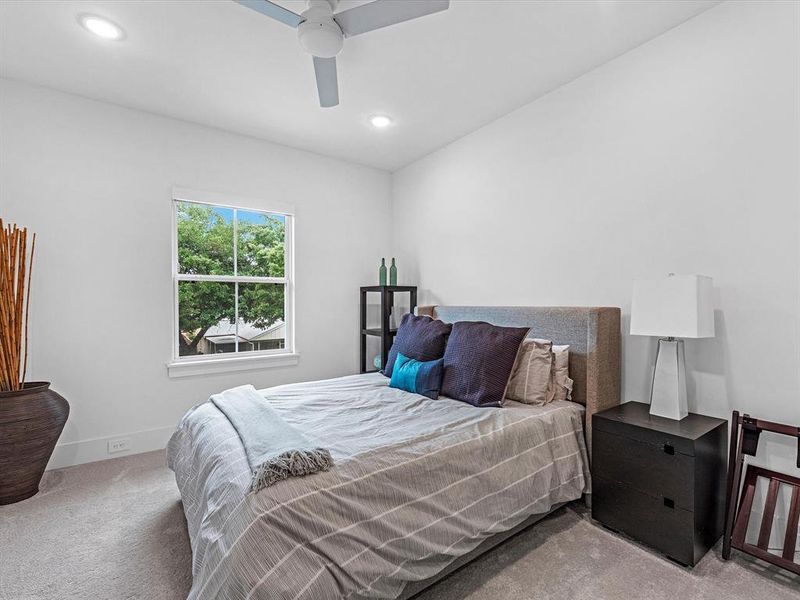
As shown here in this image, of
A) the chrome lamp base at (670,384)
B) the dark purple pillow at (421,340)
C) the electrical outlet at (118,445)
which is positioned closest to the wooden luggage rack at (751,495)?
the chrome lamp base at (670,384)

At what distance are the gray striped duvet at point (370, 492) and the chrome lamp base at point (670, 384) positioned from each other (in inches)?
16.6

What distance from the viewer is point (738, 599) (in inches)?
61.4

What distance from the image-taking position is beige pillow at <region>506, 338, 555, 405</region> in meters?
2.32

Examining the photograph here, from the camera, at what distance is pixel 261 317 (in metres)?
3.77

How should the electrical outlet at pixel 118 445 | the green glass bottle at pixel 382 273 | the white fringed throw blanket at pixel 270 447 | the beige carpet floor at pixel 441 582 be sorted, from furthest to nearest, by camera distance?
1. the green glass bottle at pixel 382 273
2. the electrical outlet at pixel 118 445
3. the beige carpet floor at pixel 441 582
4. the white fringed throw blanket at pixel 270 447

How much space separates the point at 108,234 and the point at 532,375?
332cm

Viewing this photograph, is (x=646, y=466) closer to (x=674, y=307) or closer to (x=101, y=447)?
(x=674, y=307)

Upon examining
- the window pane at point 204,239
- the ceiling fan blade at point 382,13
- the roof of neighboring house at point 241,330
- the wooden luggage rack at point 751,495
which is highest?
the ceiling fan blade at point 382,13

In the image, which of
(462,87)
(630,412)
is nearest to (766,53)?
(462,87)

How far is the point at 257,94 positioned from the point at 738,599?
12.7 ft

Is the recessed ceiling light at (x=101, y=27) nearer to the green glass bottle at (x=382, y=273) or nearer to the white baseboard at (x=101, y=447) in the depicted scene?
Result: the green glass bottle at (x=382, y=273)

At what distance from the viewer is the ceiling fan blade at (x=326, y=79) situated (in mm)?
2104

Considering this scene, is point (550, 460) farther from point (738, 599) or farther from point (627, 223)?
point (627, 223)

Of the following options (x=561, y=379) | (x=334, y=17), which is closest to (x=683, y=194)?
(x=561, y=379)
